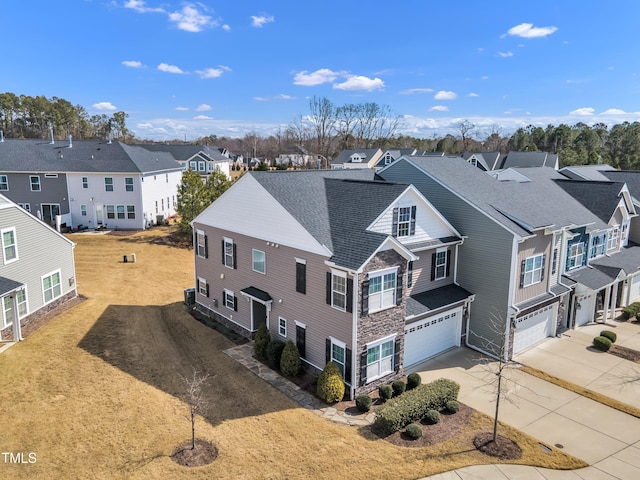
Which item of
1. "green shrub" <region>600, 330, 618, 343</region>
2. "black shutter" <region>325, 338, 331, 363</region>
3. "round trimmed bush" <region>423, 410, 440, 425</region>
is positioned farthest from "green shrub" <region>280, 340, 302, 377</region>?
"green shrub" <region>600, 330, 618, 343</region>

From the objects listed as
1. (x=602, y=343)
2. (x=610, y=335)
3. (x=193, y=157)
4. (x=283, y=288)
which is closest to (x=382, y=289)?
(x=283, y=288)

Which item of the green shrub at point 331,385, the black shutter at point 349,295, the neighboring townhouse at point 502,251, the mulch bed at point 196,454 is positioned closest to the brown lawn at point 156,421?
the mulch bed at point 196,454

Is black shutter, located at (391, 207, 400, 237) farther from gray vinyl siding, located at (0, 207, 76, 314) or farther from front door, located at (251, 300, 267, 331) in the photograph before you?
gray vinyl siding, located at (0, 207, 76, 314)

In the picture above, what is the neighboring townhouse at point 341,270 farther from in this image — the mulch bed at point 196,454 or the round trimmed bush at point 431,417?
the mulch bed at point 196,454

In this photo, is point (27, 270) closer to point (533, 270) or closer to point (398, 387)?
point (398, 387)

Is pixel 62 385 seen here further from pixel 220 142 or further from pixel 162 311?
pixel 220 142

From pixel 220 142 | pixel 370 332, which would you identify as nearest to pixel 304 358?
pixel 370 332

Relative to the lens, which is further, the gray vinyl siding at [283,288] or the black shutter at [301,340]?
the black shutter at [301,340]
